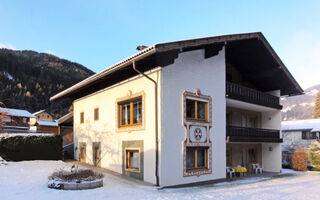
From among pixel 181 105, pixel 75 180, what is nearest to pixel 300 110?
pixel 181 105

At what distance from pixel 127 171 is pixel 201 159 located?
390 centimetres

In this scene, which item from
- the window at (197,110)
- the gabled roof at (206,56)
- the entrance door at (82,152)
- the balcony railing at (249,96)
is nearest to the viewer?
the gabled roof at (206,56)

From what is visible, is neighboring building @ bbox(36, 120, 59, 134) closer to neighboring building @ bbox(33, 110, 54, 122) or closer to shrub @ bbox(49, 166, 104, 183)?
neighboring building @ bbox(33, 110, 54, 122)

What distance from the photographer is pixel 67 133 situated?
22.4m

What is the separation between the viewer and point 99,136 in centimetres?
1628

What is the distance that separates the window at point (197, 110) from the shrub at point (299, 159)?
13184 mm

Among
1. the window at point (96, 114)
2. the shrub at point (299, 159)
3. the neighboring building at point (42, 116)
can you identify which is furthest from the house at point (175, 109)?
the neighboring building at point (42, 116)

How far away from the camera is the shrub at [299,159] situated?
2145 centimetres

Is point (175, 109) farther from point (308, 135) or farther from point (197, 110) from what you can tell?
point (308, 135)

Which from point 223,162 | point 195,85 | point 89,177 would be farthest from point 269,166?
point 89,177

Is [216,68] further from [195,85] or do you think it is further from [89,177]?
[89,177]

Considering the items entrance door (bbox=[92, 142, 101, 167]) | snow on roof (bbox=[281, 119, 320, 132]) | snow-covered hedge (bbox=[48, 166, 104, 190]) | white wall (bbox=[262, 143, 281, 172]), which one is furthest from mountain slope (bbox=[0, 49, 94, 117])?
snow-covered hedge (bbox=[48, 166, 104, 190])

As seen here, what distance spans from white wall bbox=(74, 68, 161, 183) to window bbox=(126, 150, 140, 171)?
645 mm

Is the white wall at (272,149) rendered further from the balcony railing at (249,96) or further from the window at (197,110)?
the window at (197,110)
